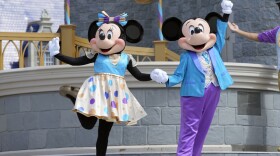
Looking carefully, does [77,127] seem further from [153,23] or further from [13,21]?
[13,21]

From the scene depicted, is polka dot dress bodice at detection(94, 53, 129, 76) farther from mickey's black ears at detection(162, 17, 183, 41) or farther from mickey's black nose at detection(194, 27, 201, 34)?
mickey's black nose at detection(194, 27, 201, 34)

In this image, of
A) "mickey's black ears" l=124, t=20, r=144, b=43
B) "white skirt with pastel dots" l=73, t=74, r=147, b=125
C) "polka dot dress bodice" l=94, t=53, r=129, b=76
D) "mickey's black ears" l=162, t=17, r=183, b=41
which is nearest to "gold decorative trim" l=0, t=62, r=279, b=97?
"mickey's black ears" l=124, t=20, r=144, b=43

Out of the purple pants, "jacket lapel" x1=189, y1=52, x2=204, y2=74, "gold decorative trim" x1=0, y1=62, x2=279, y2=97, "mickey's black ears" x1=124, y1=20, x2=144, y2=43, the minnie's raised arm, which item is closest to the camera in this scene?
the purple pants

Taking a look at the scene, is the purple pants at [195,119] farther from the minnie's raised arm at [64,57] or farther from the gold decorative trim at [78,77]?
the gold decorative trim at [78,77]

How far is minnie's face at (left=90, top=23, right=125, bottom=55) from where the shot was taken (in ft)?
26.6

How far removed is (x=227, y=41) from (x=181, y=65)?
428 centimetres

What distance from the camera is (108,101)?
314 inches

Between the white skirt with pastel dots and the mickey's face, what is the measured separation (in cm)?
63

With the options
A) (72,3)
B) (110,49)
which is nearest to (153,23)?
(72,3)

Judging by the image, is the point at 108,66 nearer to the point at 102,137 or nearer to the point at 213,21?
the point at 102,137

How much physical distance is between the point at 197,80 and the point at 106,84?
750 mm

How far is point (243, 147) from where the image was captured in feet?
30.3

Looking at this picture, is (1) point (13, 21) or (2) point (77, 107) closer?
(2) point (77, 107)

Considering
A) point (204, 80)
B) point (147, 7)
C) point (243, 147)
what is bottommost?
point (243, 147)
